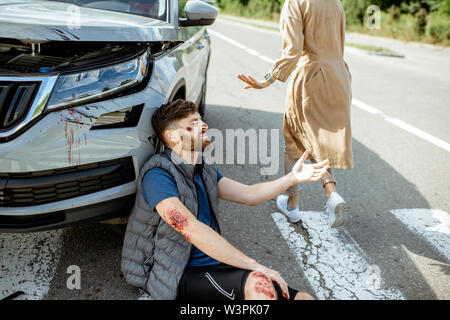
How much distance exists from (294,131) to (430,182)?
6.51 feet

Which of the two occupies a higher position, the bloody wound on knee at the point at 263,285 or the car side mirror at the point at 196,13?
the car side mirror at the point at 196,13

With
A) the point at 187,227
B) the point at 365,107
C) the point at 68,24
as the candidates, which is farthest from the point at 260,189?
the point at 365,107

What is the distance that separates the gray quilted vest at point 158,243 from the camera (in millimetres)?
2229

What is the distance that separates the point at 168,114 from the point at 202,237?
2.28 feet

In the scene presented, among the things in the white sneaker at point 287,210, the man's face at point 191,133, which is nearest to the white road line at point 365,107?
the white sneaker at point 287,210

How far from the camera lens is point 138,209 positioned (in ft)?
7.61

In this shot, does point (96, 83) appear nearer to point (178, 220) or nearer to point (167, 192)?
point (167, 192)

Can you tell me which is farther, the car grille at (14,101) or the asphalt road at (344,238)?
the asphalt road at (344,238)


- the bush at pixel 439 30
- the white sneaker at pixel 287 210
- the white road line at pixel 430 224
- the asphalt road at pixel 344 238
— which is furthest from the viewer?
the bush at pixel 439 30

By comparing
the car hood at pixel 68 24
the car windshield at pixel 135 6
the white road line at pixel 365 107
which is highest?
the car windshield at pixel 135 6

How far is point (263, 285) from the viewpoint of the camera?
197 centimetres

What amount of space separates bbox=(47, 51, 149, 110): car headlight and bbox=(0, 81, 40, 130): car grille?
0.10m

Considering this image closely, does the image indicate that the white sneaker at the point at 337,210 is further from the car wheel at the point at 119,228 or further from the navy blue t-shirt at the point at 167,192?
the car wheel at the point at 119,228

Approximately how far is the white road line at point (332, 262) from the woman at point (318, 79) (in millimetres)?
208
